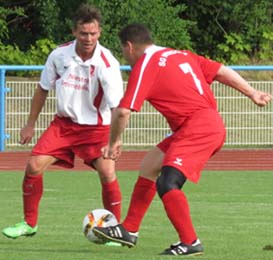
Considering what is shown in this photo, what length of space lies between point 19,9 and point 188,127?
22541 mm

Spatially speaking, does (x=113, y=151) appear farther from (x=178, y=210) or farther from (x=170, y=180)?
(x=178, y=210)

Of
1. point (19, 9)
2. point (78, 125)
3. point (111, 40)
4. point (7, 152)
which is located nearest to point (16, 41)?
point (19, 9)

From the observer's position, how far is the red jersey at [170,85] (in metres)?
9.80

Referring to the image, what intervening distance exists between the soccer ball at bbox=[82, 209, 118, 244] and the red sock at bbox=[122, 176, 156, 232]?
0.43 feet

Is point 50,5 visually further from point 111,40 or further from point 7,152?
point 7,152

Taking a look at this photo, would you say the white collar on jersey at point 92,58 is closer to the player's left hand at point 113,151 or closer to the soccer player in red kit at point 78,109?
the soccer player in red kit at point 78,109

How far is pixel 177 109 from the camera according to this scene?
10.1 m

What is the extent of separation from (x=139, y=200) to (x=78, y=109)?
1.17 m

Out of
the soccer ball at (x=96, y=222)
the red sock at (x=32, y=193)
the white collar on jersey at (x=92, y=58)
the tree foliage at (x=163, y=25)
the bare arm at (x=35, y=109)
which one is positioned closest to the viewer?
the soccer ball at (x=96, y=222)

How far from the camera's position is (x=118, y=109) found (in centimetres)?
985

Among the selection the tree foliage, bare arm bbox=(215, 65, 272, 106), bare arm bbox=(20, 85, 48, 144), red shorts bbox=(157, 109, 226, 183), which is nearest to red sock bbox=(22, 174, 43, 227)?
bare arm bbox=(20, 85, 48, 144)

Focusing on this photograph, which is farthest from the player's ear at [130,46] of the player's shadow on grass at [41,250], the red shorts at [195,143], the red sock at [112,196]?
the red sock at [112,196]

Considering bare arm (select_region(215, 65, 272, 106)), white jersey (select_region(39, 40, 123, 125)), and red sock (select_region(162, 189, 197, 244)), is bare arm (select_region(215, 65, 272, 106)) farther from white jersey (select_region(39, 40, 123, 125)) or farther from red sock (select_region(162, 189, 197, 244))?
white jersey (select_region(39, 40, 123, 125))

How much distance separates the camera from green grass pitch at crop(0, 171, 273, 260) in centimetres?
1029
